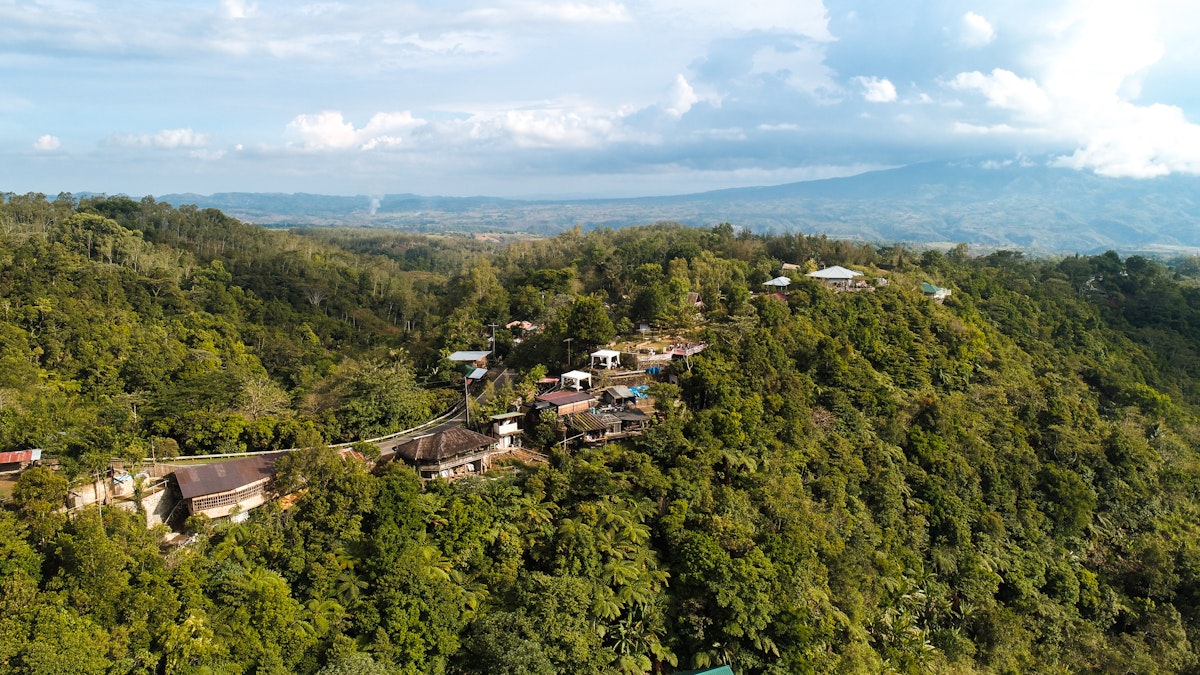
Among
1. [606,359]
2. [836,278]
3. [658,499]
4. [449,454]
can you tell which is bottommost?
[658,499]

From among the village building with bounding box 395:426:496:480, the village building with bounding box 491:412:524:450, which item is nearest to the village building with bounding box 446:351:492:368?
the village building with bounding box 491:412:524:450

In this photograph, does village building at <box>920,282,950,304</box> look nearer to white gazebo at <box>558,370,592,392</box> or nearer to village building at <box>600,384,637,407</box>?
village building at <box>600,384,637,407</box>

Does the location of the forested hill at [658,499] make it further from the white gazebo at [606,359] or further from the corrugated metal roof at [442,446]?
the corrugated metal roof at [442,446]

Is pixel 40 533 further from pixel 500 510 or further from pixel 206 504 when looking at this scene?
pixel 500 510

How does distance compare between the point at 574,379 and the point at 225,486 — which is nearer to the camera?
the point at 225,486

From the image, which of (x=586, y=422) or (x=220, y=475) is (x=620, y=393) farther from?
(x=220, y=475)

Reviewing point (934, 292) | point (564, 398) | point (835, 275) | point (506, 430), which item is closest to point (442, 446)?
point (506, 430)
